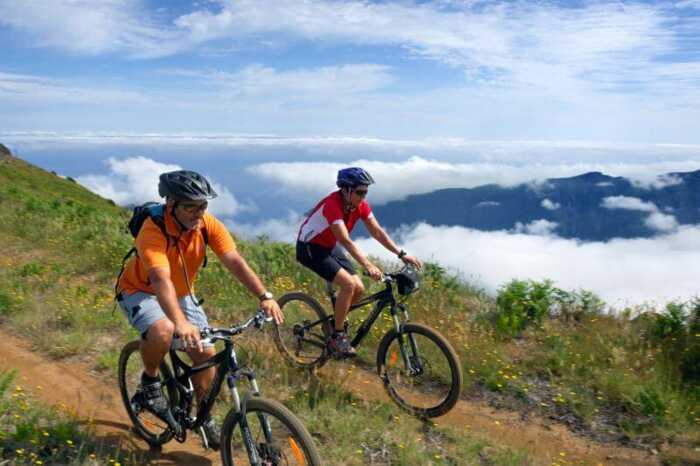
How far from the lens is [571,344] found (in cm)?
780

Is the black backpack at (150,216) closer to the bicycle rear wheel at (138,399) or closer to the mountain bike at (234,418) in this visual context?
the mountain bike at (234,418)

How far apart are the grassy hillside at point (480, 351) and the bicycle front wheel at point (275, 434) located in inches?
52.7

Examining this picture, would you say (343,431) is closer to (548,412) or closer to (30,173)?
(548,412)

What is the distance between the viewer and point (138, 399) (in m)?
5.09

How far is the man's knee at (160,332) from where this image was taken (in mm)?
4352

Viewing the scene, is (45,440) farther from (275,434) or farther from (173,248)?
(275,434)

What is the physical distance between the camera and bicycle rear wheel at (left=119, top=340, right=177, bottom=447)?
5008 mm

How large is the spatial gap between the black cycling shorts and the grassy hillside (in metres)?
1.43

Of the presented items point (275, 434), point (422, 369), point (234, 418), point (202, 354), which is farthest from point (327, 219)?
point (275, 434)

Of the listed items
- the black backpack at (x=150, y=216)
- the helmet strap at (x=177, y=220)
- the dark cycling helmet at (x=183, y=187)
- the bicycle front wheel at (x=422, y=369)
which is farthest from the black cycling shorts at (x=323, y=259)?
the dark cycling helmet at (x=183, y=187)

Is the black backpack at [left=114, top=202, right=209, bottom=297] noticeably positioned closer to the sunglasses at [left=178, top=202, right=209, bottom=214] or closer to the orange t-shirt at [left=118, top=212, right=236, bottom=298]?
the orange t-shirt at [left=118, top=212, right=236, bottom=298]

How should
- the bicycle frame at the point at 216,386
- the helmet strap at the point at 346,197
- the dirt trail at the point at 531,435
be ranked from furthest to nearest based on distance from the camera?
the helmet strap at the point at 346,197
the dirt trail at the point at 531,435
the bicycle frame at the point at 216,386

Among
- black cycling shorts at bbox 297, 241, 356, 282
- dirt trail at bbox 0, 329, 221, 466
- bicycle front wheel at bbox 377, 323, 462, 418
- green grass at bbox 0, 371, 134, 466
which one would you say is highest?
black cycling shorts at bbox 297, 241, 356, 282

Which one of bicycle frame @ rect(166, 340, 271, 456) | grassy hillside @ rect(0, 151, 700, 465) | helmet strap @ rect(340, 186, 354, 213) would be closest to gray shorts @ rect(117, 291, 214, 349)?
bicycle frame @ rect(166, 340, 271, 456)
